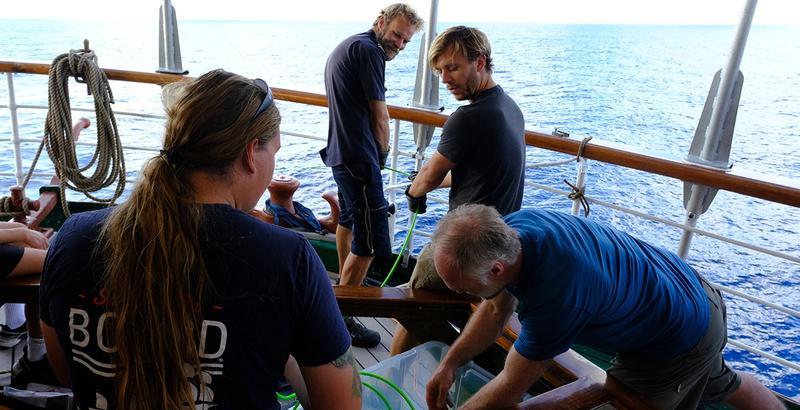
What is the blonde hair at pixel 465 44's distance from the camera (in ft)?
5.41

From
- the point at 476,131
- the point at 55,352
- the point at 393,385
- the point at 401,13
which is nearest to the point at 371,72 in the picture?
the point at 401,13

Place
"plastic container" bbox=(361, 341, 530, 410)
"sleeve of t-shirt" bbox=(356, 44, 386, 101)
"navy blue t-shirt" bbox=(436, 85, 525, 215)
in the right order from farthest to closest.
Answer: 1. "sleeve of t-shirt" bbox=(356, 44, 386, 101)
2. "navy blue t-shirt" bbox=(436, 85, 525, 215)
3. "plastic container" bbox=(361, 341, 530, 410)

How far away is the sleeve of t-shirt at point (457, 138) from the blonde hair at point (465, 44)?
18cm

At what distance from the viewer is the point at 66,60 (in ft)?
5.90

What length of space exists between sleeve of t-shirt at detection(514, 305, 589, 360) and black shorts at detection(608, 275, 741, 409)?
1.05 ft

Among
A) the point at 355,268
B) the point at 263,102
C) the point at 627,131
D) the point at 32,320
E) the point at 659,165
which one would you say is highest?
the point at 263,102

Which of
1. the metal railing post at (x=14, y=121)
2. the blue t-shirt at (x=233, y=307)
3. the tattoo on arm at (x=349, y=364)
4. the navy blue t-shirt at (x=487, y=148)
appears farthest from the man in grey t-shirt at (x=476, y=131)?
the metal railing post at (x=14, y=121)

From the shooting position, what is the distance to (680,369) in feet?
4.11

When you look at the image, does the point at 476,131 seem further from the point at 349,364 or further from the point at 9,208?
the point at 9,208

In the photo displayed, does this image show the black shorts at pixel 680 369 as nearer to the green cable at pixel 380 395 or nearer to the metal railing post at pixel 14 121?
the green cable at pixel 380 395

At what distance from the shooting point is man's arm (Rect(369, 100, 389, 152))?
2115mm

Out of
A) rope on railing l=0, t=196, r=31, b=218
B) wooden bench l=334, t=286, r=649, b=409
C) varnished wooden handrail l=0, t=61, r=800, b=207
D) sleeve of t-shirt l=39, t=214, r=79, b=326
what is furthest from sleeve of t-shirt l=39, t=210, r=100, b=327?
varnished wooden handrail l=0, t=61, r=800, b=207

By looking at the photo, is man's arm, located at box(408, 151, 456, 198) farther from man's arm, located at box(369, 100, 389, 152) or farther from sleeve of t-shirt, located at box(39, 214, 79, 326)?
sleeve of t-shirt, located at box(39, 214, 79, 326)

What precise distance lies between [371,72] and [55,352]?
1.48 meters
